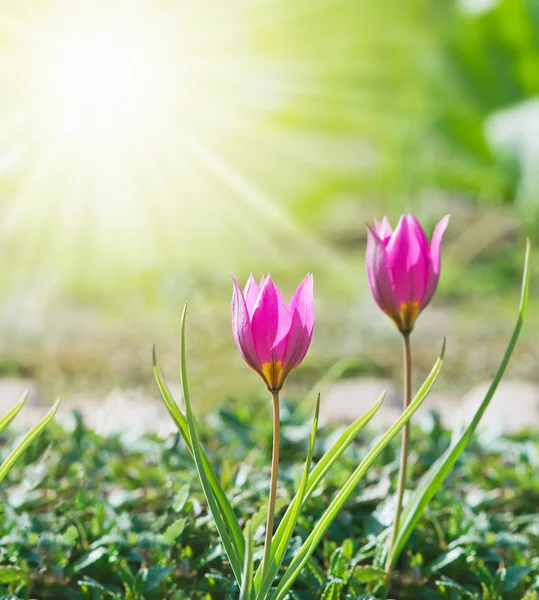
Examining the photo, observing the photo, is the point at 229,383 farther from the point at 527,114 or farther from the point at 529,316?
the point at 527,114

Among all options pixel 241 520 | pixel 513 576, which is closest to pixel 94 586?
pixel 241 520

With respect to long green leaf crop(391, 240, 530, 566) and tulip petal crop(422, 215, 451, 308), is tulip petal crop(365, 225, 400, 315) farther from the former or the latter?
long green leaf crop(391, 240, 530, 566)

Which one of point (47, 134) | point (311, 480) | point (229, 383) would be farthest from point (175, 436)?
point (47, 134)

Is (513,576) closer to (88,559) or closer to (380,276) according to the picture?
(380,276)

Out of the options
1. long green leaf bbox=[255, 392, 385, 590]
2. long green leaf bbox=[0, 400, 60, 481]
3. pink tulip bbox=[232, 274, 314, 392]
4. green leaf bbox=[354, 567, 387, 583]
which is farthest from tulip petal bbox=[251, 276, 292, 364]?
green leaf bbox=[354, 567, 387, 583]

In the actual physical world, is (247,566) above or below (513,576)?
above
